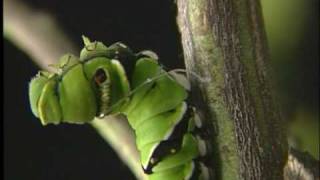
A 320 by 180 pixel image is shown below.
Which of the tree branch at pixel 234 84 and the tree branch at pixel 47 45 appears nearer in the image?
the tree branch at pixel 234 84

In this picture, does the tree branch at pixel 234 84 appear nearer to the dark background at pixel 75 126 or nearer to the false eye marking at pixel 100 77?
the false eye marking at pixel 100 77

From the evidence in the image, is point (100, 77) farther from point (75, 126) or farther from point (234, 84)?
point (75, 126)

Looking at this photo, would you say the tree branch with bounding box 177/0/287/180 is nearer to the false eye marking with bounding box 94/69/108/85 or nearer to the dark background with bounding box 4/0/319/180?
the false eye marking with bounding box 94/69/108/85

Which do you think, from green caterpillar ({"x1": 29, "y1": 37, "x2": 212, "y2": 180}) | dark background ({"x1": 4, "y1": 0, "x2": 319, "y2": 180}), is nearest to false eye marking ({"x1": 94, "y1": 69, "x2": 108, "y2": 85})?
green caterpillar ({"x1": 29, "y1": 37, "x2": 212, "y2": 180})

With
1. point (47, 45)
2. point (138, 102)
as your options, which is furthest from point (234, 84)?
point (47, 45)

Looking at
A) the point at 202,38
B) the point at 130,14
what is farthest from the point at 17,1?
the point at 202,38

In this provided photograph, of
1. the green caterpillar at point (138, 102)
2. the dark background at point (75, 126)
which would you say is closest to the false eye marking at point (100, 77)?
the green caterpillar at point (138, 102)

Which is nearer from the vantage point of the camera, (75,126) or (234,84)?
A: (234,84)
